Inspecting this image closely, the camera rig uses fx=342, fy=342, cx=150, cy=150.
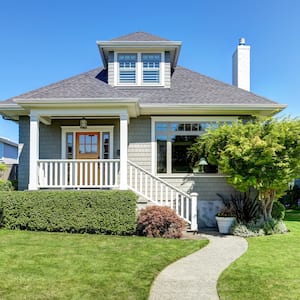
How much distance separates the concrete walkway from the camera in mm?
4742

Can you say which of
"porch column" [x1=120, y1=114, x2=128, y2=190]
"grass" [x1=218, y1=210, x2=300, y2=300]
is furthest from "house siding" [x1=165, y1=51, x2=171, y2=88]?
"grass" [x1=218, y1=210, x2=300, y2=300]

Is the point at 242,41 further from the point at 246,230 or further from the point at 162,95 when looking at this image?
the point at 246,230

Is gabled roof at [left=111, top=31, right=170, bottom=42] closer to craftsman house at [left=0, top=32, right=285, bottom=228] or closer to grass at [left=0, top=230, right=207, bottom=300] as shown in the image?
craftsman house at [left=0, top=32, right=285, bottom=228]

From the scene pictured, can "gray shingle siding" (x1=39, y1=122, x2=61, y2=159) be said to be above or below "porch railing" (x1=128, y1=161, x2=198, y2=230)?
above

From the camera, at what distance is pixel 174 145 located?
1163 cm

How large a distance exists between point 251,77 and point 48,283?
1249 cm

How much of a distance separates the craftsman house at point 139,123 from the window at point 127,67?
0.04 m

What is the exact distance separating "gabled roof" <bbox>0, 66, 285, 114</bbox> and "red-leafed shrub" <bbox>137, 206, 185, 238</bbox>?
3.36 meters

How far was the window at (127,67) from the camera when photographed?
40.5 feet

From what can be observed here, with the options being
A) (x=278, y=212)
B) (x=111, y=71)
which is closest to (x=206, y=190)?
(x=278, y=212)

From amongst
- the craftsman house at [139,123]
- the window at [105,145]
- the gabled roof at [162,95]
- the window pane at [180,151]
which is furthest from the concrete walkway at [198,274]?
the window at [105,145]

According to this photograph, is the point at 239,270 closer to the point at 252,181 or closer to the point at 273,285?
the point at 273,285

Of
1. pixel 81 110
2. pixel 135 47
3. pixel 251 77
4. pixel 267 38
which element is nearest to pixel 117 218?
pixel 81 110

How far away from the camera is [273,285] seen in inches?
203
